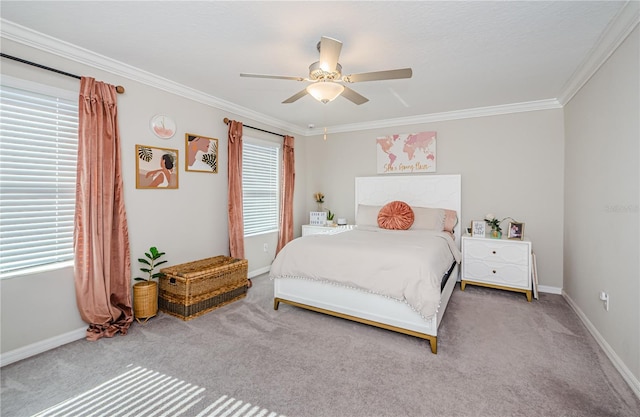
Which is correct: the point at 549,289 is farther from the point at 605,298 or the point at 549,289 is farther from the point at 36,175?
the point at 36,175

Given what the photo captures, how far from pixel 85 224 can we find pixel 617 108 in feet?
14.5

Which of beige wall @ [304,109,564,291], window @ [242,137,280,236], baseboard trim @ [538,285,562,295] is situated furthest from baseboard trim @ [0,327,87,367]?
baseboard trim @ [538,285,562,295]

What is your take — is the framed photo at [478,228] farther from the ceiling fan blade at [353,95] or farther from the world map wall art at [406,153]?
the ceiling fan blade at [353,95]

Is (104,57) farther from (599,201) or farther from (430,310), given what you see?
(599,201)

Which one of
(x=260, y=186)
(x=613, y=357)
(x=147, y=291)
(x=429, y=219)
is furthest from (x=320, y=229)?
(x=613, y=357)

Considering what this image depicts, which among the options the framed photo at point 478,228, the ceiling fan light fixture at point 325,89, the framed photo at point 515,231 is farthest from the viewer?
the framed photo at point 478,228

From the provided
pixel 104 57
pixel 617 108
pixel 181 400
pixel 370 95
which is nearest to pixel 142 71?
pixel 104 57

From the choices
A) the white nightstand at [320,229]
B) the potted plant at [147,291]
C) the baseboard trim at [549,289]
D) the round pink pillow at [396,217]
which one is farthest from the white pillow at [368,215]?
the potted plant at [147,291]

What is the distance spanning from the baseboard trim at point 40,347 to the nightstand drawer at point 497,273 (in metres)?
4.28

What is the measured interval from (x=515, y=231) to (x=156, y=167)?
438cm

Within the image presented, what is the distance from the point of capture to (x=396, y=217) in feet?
13.4

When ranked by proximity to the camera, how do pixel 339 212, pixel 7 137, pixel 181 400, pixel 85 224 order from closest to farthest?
pixel 181 400, pixel 7 137, pixel 85 224, pixel 339 212

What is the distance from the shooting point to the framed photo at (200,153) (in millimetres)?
3498

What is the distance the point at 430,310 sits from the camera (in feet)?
7.59
